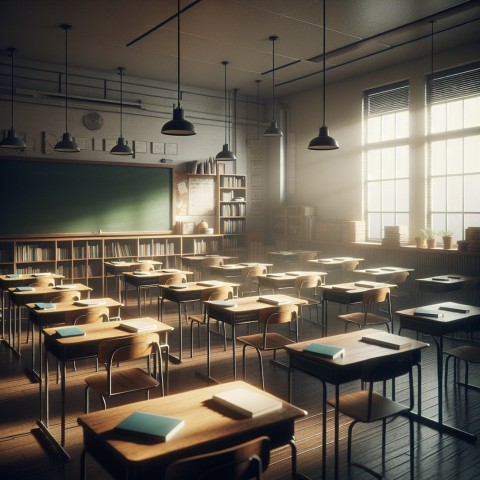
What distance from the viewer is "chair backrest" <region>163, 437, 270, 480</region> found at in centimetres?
166

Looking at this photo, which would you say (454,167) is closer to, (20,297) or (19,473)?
(20,297)

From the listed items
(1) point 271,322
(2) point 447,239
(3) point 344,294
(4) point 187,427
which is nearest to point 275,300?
(1) point 271,322

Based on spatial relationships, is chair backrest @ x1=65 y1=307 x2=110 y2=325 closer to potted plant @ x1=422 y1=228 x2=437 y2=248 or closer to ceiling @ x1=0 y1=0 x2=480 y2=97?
ceiling @ x1=0 y1=0 x2=480 y2=97

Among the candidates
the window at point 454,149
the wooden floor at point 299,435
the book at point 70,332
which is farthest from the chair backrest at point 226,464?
the window at point 454,149

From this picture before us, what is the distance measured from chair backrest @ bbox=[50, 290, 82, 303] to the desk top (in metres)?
3.03

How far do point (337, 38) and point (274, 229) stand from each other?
14.3 feet

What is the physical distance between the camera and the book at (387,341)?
10.2 ft

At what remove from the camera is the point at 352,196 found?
9469mm

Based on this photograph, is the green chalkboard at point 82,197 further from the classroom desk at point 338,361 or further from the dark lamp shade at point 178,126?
the classroom desk at point 338,361

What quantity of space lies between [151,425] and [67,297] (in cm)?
336

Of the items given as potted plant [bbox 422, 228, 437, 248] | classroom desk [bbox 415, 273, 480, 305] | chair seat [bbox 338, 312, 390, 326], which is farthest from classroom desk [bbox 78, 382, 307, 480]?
potted plant [bbox 422, 228, 437, 248]

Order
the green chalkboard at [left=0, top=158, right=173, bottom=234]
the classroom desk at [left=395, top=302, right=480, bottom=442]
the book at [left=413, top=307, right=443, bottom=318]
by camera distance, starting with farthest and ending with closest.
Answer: the green chalkboard at [left=0, top=158, right=173, bottom=234], the book at [left=413, top=307, right=443, bottom=318], the classroom desk at [left=395, top=302, right=480, bottom=442]

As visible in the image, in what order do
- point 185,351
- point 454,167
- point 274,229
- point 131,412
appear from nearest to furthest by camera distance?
point 131,412
point 185,351
point 454,167
point 274,229

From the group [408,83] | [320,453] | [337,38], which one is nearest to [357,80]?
[408,83]
